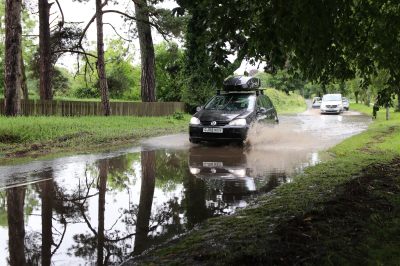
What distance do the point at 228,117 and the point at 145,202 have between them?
6691 millimetres

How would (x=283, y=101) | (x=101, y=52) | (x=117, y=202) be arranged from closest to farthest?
1. (x=117, y=202)
2. (x=101, y=52)
3. (x=283, y=101)

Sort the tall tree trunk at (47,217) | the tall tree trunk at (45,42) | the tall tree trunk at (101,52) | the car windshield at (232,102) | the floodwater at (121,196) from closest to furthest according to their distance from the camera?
1. the tall tree trunk at (47,217)
2. the floodwater at (121,196)
3. the car windshield at (232,102)
4. the tall tree trunk at (101,52)
5. the tall tree trunk at (45,42)

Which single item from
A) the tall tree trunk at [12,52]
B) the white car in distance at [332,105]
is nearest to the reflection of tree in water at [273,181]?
the tall tree trunk at [12,52]

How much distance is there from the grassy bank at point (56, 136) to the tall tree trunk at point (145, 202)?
327 cm

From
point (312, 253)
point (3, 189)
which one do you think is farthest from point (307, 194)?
point (3, 189)

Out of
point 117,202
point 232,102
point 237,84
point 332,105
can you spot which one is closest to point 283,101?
point 332,105

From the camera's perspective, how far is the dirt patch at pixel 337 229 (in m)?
3.85

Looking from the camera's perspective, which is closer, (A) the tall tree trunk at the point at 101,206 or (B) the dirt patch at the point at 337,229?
(B) the dirt patch at the point at 337,229

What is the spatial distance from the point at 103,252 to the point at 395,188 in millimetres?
4617

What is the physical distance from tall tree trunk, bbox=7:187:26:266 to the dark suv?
6.49 m

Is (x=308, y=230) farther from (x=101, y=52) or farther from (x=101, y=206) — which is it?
(x=101, y=52)

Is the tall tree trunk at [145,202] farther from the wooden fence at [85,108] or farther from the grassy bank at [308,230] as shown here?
the wooden fence at [85,108]

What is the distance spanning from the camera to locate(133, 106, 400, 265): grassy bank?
3.89m

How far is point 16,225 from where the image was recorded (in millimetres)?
5188
